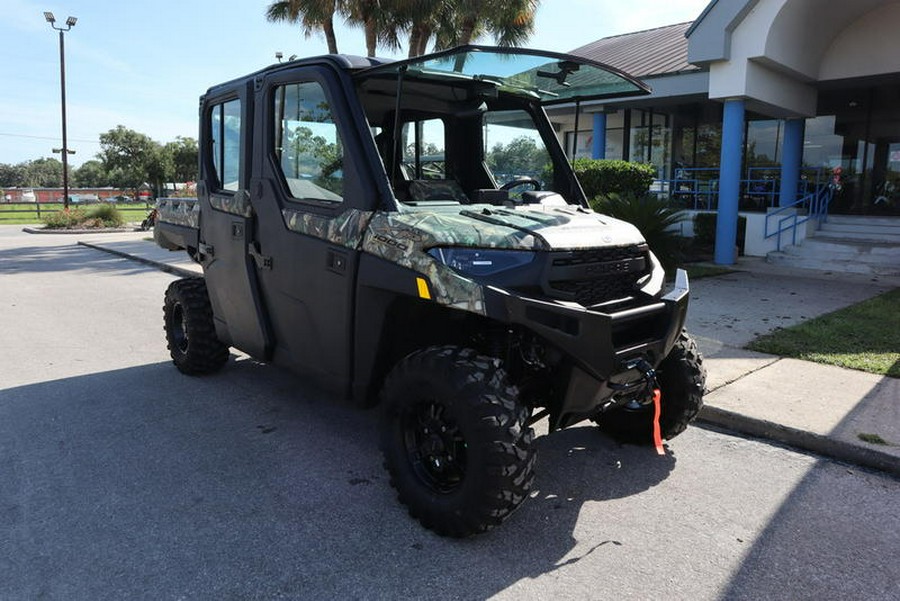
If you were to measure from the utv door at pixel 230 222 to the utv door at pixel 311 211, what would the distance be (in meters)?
0.15

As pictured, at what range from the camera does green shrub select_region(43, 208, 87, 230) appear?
2591 centimetres

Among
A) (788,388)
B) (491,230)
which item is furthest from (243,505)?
(788,388)

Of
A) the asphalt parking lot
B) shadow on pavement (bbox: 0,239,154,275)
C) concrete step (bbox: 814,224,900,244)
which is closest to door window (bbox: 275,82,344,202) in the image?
the asphalt parking lot

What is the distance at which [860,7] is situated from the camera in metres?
12.8

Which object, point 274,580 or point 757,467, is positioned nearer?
point 274,580

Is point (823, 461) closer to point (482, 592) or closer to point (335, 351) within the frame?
point (482, 592)

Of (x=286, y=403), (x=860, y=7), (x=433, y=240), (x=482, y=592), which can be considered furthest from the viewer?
(x=860, y=7)

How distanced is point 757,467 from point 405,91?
3.24 meters

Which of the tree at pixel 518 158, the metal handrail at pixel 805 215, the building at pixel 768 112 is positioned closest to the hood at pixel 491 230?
the tree at pixel 518 158

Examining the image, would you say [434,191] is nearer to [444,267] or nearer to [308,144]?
[308,144]

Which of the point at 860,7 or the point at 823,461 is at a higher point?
the point at 860,7

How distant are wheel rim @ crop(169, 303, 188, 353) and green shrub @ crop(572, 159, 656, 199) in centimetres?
978

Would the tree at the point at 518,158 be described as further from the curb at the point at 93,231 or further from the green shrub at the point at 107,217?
the green shrub at the point at 107,217

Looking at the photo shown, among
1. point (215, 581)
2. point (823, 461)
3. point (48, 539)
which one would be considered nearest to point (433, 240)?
point (215, 581)
